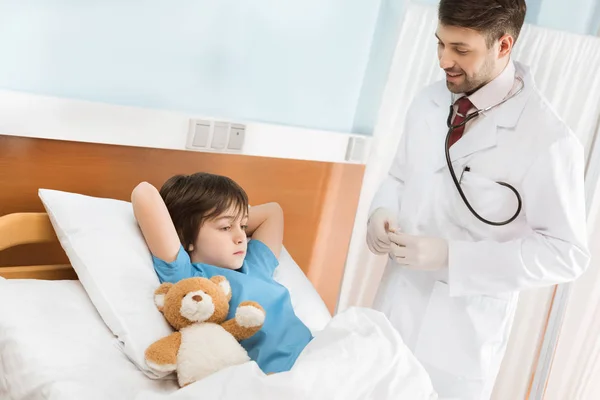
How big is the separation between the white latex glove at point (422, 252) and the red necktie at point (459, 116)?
285 millimetres

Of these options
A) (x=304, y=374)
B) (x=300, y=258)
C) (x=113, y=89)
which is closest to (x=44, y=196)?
(x=113, y=89)

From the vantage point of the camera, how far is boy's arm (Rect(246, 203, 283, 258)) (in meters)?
1.91

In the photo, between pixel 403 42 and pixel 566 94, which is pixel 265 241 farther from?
pixel 566 94

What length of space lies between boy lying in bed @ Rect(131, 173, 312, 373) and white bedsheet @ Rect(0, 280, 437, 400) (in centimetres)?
21

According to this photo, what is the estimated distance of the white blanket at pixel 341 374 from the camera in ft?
3.90

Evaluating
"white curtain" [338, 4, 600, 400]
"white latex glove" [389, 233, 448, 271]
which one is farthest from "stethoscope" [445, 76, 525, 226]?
"white curtain" [338, 4, 600, 400]

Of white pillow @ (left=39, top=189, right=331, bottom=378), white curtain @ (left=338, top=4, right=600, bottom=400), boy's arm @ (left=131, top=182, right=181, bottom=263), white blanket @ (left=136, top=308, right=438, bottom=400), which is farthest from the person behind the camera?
white curtain @ (left=338, top=4, right=600, bottom=400)

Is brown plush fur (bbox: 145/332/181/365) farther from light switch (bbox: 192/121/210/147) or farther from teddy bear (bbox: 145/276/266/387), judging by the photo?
light switch (bbox: 192/121/210/147)

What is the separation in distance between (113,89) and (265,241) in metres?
0.59

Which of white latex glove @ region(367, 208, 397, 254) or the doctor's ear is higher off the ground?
the doctor's ear

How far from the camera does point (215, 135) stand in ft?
6.45

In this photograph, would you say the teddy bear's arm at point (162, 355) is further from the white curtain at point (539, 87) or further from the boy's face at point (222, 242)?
the white curtain at point (539, 87)

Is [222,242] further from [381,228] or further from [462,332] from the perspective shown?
[462,332]

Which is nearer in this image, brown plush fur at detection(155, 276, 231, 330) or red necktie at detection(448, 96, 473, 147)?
brown plush fur at detection(155, 276, 231, 330)
